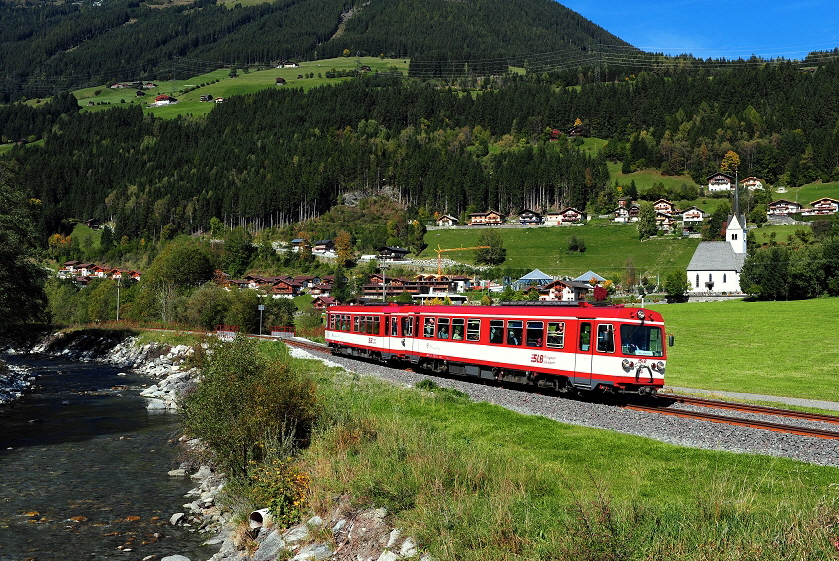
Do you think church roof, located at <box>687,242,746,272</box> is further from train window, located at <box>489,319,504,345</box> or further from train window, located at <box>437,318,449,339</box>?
train window, located at <box>489,319,504,345</box>

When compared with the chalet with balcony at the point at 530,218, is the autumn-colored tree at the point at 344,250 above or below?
below

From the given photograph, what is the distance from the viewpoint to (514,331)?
29047mm

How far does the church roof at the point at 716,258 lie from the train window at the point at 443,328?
93817 mm

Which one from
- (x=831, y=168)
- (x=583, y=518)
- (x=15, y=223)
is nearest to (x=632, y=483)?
(x=583, y=518)

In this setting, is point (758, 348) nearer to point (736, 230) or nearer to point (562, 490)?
point (562, 490)

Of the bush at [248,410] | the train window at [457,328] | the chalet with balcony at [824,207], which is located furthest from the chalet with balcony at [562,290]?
the bush at [248,410]

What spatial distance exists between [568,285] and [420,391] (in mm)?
93365

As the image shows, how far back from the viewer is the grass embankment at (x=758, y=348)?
3575 centimetres

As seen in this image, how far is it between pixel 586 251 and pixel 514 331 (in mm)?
121025

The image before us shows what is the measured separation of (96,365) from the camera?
59.6 meters

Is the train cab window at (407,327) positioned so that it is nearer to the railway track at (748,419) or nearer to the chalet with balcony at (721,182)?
the railway track at (748,419)

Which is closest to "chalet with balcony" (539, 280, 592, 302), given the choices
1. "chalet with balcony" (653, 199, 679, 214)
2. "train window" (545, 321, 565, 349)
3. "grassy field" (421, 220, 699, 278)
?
"grassy field" (421, 220, 699, 278)

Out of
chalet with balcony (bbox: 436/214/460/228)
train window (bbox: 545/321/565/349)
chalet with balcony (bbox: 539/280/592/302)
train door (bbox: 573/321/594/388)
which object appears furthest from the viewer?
chalet with balcony (bbox: 436/214/460/228)

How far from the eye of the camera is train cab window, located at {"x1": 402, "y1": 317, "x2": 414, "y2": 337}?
38531mm
